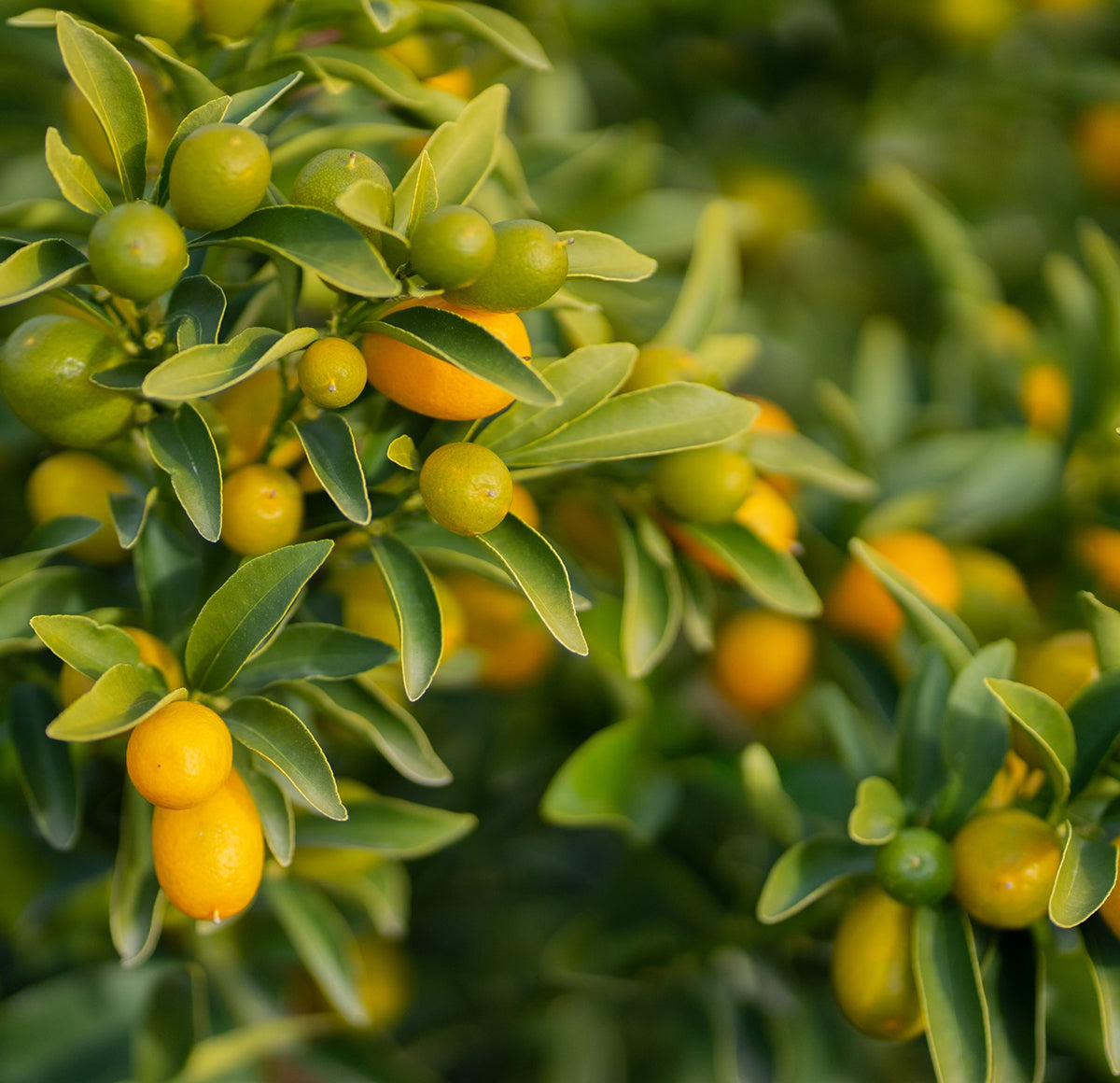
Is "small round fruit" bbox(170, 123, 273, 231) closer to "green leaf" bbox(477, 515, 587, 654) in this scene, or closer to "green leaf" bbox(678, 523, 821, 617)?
"green leaf" bbox(477, 515, 587, 654)

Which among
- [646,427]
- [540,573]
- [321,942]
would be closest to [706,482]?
[646,427]

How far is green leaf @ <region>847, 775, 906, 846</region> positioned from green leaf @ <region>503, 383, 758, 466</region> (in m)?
0.30

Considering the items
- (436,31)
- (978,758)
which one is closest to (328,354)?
(436,31)

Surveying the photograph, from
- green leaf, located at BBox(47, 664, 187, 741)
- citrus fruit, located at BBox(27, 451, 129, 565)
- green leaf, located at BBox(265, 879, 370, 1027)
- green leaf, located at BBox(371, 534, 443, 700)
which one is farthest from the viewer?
green leaf, located at BBox(265, 879, 370, 1027)

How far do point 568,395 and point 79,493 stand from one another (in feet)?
1.30

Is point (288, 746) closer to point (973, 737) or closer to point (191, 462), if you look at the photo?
point (191, 462)

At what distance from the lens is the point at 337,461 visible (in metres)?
0.71

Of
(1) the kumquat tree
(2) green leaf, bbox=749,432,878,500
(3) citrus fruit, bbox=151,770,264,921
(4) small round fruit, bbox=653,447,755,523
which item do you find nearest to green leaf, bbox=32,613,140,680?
(1) the kumquat tree

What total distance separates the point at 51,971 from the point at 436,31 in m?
1.02

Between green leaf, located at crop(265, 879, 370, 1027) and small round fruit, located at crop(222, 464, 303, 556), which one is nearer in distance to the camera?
small round fruit, located at crop(222, 464, 303, 556)

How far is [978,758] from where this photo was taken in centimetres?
85

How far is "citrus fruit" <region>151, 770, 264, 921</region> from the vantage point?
69 cm

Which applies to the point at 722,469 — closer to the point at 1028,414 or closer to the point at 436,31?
the point at 436,31

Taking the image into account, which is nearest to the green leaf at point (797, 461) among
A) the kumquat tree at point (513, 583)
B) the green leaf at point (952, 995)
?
the kumquat tree at point (513, 583)
